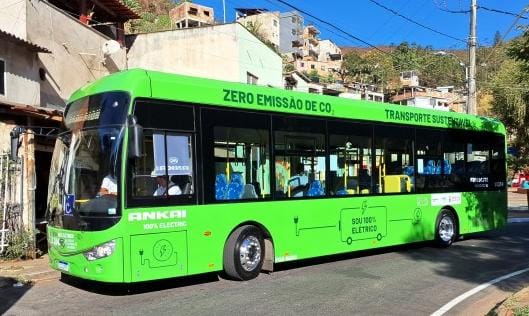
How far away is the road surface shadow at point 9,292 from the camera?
7883 mm

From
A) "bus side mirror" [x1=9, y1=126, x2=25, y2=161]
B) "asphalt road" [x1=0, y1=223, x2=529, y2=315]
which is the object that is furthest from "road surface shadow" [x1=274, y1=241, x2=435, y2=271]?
"bus side mirror" [x1=9, y1=126, x2=25, y2=161]

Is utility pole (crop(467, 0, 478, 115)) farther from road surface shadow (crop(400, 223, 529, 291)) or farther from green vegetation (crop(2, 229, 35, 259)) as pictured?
green vegetation (crop(2, 229, 35, 259))

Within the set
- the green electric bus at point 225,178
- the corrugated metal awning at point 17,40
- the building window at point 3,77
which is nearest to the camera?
→ the green electric bus at point 225,178

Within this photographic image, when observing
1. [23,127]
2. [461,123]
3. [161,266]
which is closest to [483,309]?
[161,266]

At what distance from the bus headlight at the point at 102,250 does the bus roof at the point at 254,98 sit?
2.05 metres

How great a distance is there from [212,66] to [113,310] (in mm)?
20323

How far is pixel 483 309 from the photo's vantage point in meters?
7.71

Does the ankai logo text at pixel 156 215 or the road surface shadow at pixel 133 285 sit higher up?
the ankai logo text at pixel 156 215

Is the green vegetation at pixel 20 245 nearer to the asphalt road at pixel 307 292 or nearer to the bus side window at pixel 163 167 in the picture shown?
the asphalt road at pixel 307 292

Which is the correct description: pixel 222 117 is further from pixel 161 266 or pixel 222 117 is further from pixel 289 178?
pixel 161 266

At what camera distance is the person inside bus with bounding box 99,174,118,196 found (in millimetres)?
7656

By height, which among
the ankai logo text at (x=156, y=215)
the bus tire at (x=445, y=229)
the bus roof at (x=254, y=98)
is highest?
the bus roof at (x=254, y=98)

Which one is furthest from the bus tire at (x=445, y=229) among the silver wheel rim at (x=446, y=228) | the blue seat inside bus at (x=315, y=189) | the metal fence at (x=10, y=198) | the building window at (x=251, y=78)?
the building window at (x=251, y=78)

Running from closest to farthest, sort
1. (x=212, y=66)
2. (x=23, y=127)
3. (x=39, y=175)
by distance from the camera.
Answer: (x=23, y=127) < (x=39, y=175) < (x=212, y=66)
